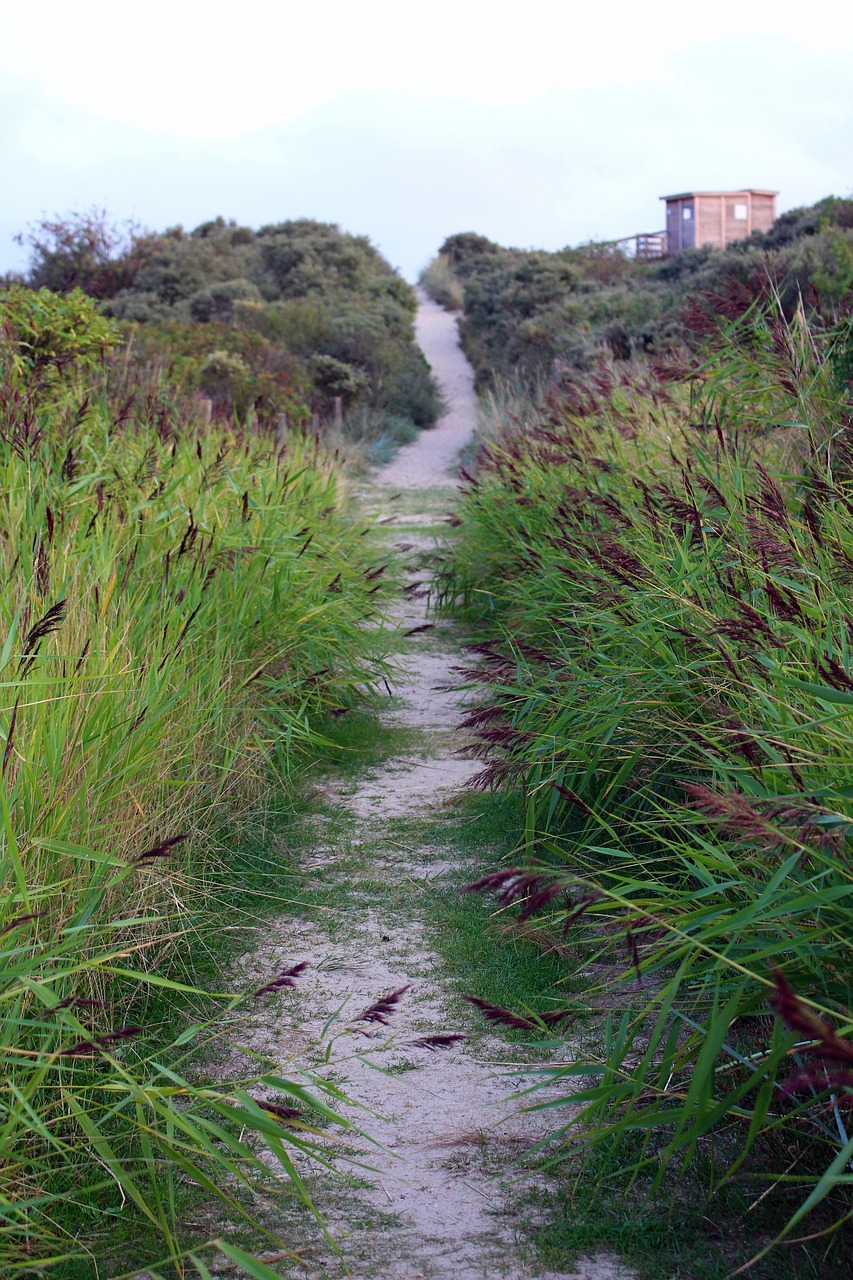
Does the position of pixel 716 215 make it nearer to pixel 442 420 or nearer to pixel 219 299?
pixel 442 420

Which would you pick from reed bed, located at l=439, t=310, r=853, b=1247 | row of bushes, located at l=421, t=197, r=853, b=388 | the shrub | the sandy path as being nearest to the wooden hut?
row of bushes, located at l=421, t=197, r=853, b=388

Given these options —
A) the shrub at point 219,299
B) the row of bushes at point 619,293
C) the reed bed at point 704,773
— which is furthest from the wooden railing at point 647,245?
the reed bed at point 704,773

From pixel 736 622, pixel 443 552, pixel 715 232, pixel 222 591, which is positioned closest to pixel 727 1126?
pixel 736 622

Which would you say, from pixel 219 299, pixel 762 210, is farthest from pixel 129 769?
pixel 762 210

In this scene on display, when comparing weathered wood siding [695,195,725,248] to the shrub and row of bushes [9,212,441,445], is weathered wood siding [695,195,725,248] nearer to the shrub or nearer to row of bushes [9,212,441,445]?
row of bushes [9,212,441,445]

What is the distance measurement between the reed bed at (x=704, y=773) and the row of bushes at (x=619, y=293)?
6746 millimetres

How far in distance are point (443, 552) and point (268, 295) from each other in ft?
80.3

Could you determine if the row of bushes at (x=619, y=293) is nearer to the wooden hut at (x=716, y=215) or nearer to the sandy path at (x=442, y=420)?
the sandy path at (x=442, y=420)

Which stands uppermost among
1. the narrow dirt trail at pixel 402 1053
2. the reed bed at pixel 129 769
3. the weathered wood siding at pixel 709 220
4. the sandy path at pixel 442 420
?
the weathered wood siding at pixel 709 220

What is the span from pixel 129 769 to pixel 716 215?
3384cm

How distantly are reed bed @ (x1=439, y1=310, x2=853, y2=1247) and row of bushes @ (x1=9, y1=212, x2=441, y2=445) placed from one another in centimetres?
1114

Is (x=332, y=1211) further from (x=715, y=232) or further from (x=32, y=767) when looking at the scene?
(x=715, y=232)

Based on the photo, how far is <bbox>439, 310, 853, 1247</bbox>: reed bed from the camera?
1.63 m

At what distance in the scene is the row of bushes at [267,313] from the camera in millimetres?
16609
